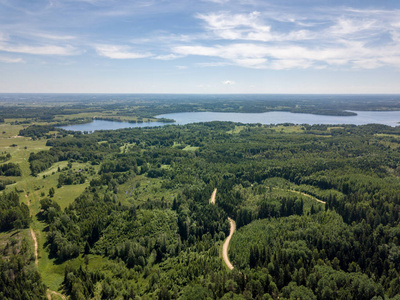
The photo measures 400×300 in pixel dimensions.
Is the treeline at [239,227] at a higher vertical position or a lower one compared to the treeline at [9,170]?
lower

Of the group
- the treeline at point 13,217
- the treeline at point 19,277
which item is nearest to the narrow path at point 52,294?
the treeline at point 19,277

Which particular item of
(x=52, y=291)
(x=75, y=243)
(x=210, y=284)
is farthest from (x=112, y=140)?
(x=210, y=284)

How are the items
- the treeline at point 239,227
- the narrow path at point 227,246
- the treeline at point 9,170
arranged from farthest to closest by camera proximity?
1. the treeline at point 9,170
2. the narrow path at point 227,246
3. the treeline at point 239,227

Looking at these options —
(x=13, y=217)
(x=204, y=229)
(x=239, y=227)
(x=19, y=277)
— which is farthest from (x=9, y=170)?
(x=239, y=227)

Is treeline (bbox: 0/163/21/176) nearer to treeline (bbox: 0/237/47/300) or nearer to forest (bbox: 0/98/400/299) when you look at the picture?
forest (bbox: 0/98/400/299)

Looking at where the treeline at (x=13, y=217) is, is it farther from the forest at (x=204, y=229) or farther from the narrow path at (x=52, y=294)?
the narrow path at (x=52, y=294)

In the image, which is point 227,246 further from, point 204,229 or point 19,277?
point 19,277

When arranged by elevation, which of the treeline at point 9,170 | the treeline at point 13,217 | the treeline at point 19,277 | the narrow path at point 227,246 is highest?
the treeline at point 9,170

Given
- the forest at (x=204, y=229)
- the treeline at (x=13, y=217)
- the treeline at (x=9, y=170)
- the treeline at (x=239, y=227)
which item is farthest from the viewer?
the treeline at (x=9, y=170)
